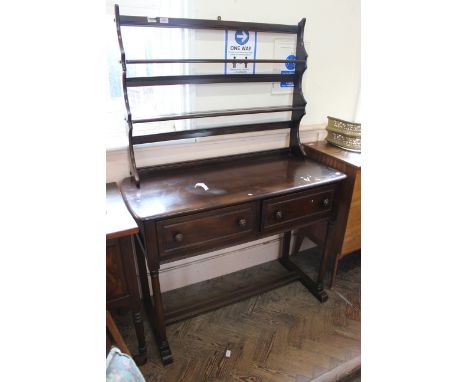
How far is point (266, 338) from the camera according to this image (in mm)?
1653

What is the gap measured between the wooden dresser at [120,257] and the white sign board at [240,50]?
0.86 m

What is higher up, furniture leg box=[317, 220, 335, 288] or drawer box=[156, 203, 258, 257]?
drawer box=[156, 203, 258, 257]

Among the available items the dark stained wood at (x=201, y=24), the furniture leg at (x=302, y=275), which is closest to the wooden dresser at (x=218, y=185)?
the dark stained wood at (x=201, y=24)

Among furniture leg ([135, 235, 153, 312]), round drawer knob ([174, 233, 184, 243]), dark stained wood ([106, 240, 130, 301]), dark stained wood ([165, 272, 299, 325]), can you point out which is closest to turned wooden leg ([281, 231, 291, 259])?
dark stained wood ([165, 272, 299, 325])

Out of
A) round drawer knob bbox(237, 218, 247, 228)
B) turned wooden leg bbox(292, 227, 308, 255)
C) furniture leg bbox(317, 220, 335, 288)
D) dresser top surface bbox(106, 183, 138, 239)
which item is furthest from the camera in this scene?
turned wooden leg bbox(292, 227, 308, 255)

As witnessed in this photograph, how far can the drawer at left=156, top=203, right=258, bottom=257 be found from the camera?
119 centimetres

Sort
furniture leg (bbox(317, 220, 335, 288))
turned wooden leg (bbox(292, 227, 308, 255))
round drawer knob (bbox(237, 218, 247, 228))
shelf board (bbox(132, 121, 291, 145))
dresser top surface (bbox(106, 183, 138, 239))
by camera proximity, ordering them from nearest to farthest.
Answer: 1. dresser top surface (bbox(106, 183, 138, 239))
2. round drawer knob (bbox(237, 218, 247, 228))
3. shelf board (bbox(132, 121, 291, 145))
4. furniture leg (bbox(317, 220, 335, 288))
5. turned wooden leg (bbox(292, 227, 308, 255))

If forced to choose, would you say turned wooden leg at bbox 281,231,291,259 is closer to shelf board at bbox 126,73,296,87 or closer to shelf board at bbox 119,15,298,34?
shelf board at bbox 126,73,296,87

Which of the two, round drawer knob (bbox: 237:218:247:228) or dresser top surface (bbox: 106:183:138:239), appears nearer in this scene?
dresser top surface (bbox: 106:183:138:239)

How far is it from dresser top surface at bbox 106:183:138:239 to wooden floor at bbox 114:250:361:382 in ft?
2.70

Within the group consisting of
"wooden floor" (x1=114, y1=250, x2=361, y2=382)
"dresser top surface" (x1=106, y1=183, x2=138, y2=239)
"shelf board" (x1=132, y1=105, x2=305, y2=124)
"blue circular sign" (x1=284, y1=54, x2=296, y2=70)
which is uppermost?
"blue circular sign" (x1=284, y1=54, x2=296, y2=70)
